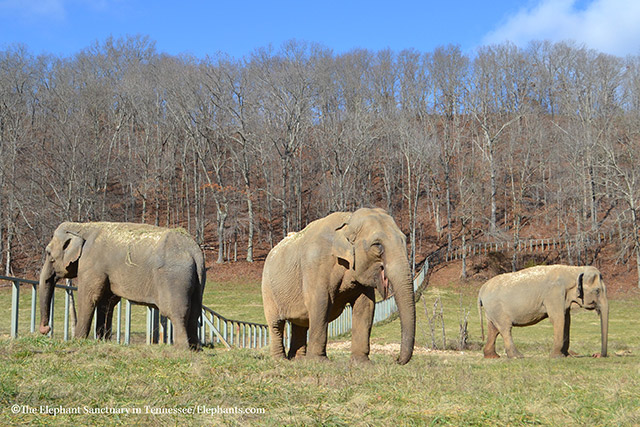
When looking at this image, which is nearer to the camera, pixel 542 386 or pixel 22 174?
pixel 542 386

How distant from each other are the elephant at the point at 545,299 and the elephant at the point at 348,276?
7.83 m

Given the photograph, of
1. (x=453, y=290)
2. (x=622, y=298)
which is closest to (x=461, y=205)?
(x=453, y=290)

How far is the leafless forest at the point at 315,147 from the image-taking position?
4816 centimetres

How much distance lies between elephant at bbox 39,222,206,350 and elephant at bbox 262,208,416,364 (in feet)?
5.27

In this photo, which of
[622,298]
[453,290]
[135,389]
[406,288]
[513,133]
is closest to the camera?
[135,389]

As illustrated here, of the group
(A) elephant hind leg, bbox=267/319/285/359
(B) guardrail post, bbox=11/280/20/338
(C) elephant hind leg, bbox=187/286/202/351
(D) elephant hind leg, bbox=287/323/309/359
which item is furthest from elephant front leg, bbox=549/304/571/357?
(B) guardrail post, bbox=11/280/20/338

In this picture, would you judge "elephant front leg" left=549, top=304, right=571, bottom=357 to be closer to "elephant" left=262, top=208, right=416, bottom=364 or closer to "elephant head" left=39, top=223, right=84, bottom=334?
"elephant" left=262, top=208, right=416, bottom=364

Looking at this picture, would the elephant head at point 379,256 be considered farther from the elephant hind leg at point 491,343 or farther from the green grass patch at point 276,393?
the elephant hind leg at point 491,343

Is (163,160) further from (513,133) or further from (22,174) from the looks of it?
(513,133)

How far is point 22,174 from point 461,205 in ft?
105

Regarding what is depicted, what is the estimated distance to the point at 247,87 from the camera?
5216 centimetres

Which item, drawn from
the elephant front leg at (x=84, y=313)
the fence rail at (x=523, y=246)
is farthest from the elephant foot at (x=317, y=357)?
the fence rail at (x=523, y=246)

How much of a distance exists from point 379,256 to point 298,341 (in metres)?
3.02

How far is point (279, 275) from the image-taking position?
11133 mm
